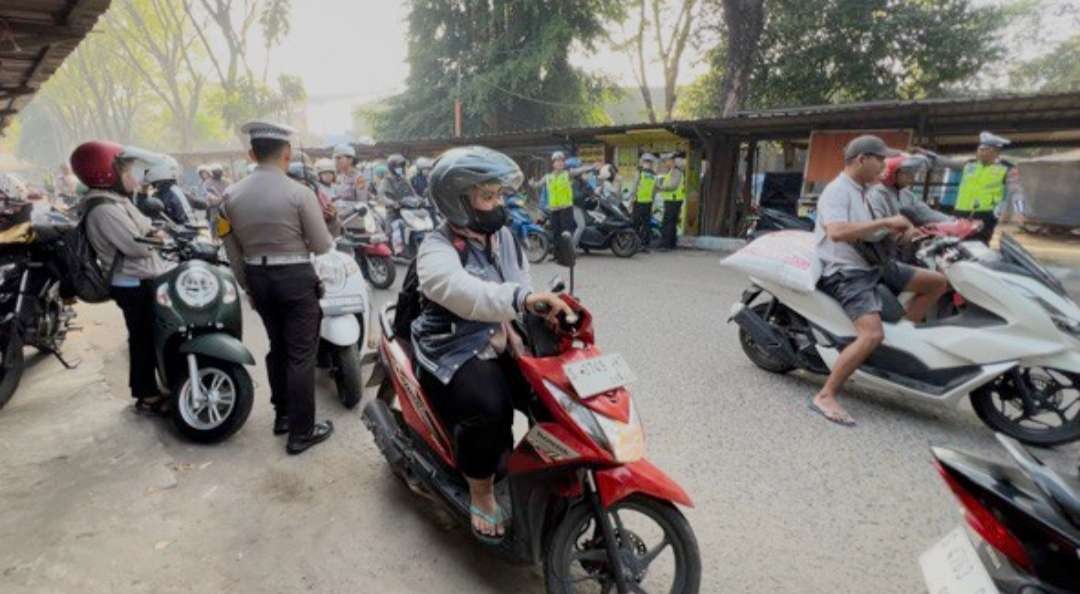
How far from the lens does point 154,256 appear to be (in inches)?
146

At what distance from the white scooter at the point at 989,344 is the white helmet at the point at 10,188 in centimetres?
661

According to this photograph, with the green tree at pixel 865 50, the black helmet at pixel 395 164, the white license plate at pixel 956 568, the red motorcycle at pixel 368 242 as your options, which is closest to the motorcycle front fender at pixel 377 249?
the red motorcycle at pixel 368 242

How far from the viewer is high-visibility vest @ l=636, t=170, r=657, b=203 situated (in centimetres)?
1089

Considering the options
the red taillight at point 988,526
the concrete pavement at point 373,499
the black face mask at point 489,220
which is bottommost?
the concrete pavement at point 373,499

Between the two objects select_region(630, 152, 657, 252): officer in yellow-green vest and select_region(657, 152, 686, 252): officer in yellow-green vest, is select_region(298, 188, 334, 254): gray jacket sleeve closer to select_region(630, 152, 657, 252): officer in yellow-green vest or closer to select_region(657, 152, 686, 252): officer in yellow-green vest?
select_region(630, 152, 657, 252): officer in yellow-green vest

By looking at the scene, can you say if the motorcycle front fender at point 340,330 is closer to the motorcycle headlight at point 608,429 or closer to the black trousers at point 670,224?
the motorcycle headlight at point 608,429

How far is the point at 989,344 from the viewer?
134 inches

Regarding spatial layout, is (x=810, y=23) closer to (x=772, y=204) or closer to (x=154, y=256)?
(x=772, y=204)

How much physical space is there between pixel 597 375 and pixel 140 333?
3.22m

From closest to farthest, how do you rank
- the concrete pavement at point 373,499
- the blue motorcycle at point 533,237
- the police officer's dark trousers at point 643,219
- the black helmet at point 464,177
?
the black helmet at point 464,177 < the concrete pavement at point 373,499 < the blue motorcycle at point 533,237 < the police officer's dark trousers at point 643,219

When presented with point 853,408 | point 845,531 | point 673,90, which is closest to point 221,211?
point 845,531

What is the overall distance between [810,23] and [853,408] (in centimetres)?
1434

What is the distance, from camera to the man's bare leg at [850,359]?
368cm

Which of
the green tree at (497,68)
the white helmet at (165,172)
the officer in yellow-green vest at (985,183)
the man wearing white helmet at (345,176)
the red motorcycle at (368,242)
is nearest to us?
the white helmet at (165,172)
